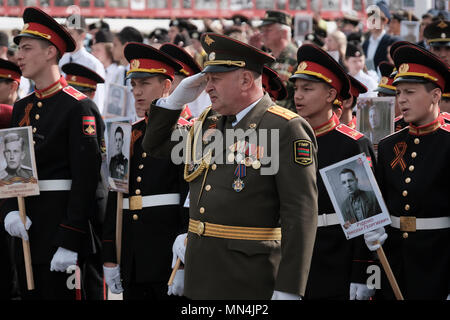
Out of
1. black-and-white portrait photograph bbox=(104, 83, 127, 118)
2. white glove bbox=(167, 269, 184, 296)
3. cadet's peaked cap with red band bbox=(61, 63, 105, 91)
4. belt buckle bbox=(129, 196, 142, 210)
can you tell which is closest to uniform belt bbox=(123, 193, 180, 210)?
belt buckle bbox=(129, 196, 142, 210)

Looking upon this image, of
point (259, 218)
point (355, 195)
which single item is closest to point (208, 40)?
point (259, 218)

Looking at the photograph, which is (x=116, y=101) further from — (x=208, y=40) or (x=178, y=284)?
(x=208, y=40)

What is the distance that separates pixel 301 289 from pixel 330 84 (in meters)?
2.07

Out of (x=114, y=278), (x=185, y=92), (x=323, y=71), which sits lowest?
(x=114, y=278)

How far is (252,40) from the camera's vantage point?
1032 centimetres

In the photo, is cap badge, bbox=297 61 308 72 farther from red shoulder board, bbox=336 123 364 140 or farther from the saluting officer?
the saluting officer

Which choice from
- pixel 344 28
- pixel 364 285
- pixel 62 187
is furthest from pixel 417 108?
pixel 344 28

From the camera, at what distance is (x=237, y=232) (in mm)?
4129

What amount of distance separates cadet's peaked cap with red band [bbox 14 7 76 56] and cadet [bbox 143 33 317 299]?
1819 millimetres

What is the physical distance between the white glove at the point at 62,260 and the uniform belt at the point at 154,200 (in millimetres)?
516

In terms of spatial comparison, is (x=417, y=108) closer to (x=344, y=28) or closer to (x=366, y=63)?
(x=366, y=63)

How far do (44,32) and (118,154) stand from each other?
3.33ft

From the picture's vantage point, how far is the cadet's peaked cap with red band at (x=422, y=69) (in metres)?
5.28

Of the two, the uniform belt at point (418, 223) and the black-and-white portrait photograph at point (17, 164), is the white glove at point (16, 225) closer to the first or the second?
the black-and-white portrait photograph at point (17, 164)
